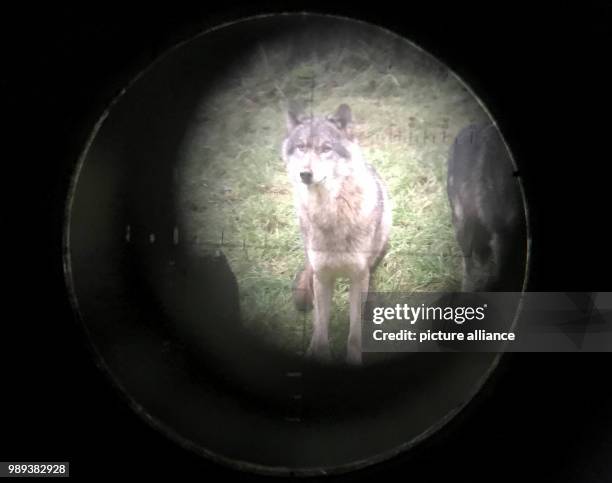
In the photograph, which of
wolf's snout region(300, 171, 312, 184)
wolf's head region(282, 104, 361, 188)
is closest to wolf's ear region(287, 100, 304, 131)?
wolf's head region(282, 104, 361, 188)

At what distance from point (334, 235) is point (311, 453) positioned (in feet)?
1.69

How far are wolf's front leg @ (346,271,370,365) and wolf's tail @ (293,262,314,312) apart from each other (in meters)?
0.10

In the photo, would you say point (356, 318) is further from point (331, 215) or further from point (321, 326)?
point (331, 215)

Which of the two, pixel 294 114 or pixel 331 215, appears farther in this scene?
pixel 331 215

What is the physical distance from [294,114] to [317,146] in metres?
0.09

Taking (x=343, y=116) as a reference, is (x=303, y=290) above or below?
below

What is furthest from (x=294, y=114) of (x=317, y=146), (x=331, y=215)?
(x=331, y=215)

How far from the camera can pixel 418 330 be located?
1.56 metres

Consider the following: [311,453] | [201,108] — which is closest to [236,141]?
[201,108]

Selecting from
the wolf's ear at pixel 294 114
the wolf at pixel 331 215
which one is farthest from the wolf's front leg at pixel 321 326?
the wolf's ear at pixel 294 114

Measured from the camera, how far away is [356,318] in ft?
5.25

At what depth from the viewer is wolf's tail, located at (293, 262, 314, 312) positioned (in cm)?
161

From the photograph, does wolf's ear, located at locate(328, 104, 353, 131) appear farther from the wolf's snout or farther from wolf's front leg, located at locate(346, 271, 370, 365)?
wolf's front leg, located at locate(346, 271, 370, 365)

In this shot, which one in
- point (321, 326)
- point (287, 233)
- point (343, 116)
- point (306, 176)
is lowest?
point (321, 326)
